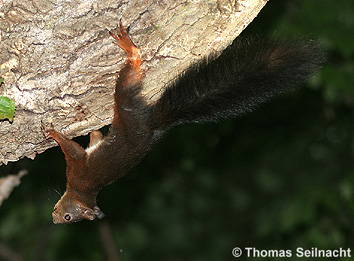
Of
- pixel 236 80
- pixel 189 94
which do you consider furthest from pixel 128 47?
pixel 236 80

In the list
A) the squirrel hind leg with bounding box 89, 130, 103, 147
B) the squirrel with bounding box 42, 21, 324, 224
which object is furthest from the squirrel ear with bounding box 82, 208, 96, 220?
the squirrel hind leg with bounding box 89, 130, 103, 147

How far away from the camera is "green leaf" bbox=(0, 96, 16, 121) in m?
3.26

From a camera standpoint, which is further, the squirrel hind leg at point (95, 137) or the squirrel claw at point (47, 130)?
the squirrel hind leg at point (95, 137)

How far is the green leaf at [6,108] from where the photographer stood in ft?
10.7

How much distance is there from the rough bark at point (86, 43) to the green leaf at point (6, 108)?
157 millimetres

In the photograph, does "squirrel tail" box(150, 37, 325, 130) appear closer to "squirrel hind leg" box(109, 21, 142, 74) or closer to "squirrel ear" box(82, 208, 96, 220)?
"squirrel hind leg" box(109, 21, 142, 74)

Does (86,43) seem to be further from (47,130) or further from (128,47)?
(47,130)

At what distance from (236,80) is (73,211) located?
170 centimetres

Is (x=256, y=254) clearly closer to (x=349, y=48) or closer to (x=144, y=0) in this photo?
(x=349, y=48)

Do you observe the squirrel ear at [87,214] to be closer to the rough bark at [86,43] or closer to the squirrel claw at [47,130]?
the squirrel claw at [47,130]

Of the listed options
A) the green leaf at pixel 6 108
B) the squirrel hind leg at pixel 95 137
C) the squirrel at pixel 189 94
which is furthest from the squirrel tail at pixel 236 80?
the green leaf at pixel 6 108

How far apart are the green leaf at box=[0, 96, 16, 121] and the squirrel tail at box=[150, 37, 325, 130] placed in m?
0.94

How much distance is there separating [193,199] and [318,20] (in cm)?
430

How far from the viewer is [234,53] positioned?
3.84 m
